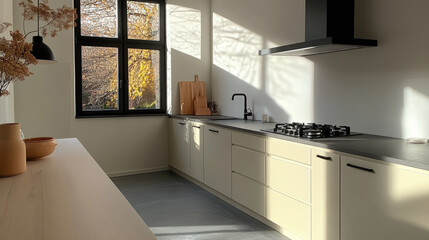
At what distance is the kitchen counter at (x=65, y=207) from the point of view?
98 centimetres

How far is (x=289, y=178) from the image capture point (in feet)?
9.64

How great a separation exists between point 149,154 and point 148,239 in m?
4.54

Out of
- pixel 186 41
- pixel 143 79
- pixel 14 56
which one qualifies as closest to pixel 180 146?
pixel 143 79

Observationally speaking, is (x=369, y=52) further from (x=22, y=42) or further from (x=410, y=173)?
(x=22, y=42)

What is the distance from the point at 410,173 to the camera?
1.96 meters

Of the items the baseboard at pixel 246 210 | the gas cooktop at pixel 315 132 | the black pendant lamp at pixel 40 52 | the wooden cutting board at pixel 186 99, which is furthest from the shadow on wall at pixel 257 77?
the black pendant lamp at pixel 40 52

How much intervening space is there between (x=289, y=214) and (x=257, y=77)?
1952 millimetres

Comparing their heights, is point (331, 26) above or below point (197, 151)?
above

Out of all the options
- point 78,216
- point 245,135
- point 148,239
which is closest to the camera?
point 148,239

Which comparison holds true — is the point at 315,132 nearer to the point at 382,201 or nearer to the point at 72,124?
the point at 382,201

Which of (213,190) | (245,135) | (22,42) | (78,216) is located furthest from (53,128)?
(78,216)

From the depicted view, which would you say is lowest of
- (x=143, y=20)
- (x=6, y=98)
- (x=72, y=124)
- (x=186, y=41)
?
(x=72, y=124)

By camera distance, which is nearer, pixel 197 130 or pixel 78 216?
pixel 78 216

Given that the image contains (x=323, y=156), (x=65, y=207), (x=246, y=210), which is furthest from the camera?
(x=246, y=210)
